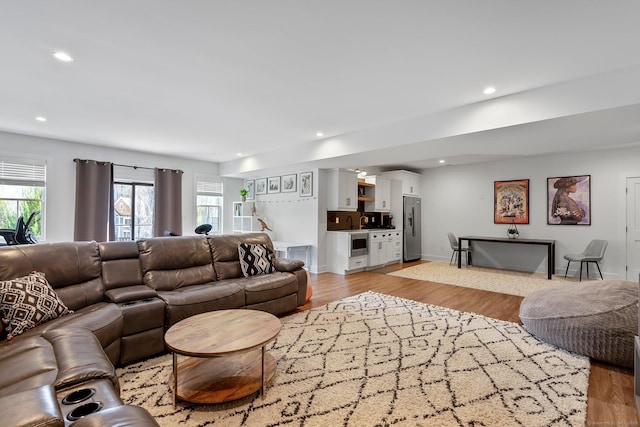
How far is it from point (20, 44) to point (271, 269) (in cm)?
319

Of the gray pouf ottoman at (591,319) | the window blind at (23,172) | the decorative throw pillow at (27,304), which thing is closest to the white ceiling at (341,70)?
the window blind at (23,172)

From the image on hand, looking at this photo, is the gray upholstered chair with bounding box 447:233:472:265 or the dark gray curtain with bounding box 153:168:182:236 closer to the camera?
the dark gray curtain with bounding box 153:168:182:236

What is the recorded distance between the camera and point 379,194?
24.2ft

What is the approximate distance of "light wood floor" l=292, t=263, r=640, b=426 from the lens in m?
1.90

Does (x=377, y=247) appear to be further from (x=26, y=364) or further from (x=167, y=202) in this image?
(x=26, y=364)

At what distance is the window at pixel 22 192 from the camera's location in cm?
511

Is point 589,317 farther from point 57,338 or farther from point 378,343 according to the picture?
point 57,338

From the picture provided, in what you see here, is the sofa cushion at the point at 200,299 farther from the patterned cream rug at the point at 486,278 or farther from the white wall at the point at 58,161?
the white wall at the point at 58,161

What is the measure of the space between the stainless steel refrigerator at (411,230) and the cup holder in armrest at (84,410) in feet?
23.4

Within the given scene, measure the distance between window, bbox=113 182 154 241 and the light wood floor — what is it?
13.3 ft

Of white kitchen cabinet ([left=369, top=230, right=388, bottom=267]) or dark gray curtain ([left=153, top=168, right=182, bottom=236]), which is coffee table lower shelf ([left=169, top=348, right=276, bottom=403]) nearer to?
white kitchen cabinet ([left=369, top=230, right=388, bottom=267])

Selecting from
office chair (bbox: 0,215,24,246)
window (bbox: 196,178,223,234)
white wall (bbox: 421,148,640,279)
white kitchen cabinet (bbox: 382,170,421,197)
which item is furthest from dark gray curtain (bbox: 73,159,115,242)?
white wall (bbox: 421,148,640,279)

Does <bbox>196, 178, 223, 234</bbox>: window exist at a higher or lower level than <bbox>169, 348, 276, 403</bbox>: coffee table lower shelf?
higher

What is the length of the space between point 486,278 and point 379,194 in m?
2.89
